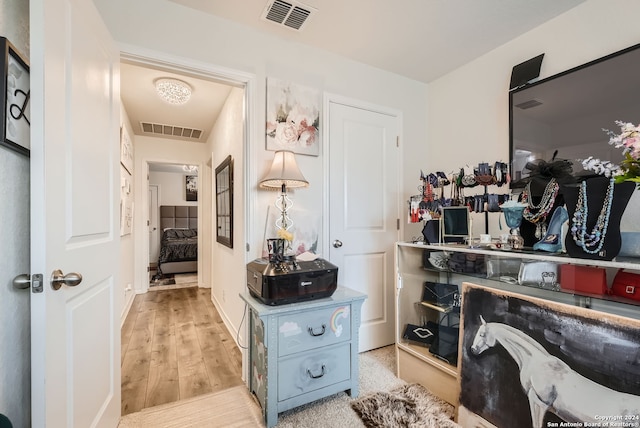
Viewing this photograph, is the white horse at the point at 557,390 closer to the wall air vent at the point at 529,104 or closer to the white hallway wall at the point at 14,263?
the wall air vent at the point at 529,104

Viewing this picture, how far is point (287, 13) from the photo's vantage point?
1.79 meters

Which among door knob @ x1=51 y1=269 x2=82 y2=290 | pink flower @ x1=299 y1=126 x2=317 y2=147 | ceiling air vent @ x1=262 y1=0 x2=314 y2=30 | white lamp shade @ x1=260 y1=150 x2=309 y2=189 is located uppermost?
ceiling air vent @ x1=262 y1=0 x2=314 y2=30

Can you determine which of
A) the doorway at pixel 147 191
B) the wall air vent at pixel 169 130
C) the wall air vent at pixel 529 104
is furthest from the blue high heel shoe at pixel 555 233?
the wall air vent at pixel 169 130

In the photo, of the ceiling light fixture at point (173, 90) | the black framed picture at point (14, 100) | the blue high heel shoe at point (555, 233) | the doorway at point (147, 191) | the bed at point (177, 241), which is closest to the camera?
the black framed picture at point (14, 100)

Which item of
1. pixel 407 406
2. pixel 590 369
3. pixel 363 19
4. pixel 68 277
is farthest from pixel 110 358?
pixel 363 19

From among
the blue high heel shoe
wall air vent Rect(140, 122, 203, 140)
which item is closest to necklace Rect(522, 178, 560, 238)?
the blue high heel shoe

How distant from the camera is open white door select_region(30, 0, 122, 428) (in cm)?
90

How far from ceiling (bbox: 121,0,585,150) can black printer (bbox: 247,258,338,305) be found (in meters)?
1.37

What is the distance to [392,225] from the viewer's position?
8.33 feet

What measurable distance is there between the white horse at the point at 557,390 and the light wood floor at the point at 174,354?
1.73m

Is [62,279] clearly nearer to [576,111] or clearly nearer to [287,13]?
[287,13]

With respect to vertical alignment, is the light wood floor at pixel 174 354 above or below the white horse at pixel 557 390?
below

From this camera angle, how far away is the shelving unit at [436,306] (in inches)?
45.9

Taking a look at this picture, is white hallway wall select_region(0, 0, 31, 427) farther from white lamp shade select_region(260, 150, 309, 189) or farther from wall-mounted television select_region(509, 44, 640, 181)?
wall-mounted television select_region(509, 44, 640, 181)
